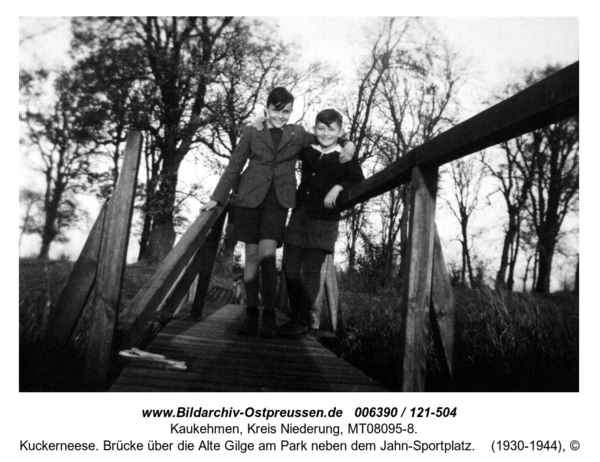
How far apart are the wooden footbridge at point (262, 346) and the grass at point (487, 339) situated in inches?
50.6

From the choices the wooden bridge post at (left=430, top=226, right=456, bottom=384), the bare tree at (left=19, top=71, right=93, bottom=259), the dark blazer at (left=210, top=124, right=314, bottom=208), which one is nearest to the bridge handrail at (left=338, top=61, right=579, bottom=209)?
the wooden bridge post at (left=430, top=226, right=456, bottom=384)

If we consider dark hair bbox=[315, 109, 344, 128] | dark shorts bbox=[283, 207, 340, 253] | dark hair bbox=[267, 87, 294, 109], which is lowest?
dark shorts bbox=[283, 207, 340, 253]

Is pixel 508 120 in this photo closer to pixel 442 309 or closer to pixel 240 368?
pixel 442 309

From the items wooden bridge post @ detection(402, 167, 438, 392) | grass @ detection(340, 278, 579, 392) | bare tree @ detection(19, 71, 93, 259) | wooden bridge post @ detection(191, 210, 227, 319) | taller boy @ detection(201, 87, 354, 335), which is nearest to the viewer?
wooden bridge post @ detection(402, 167, 438, 392)

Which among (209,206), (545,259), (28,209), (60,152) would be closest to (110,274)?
(209,206)

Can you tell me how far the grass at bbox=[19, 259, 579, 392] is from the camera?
11.3 feet

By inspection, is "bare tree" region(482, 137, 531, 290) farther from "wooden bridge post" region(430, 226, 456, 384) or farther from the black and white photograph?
"wooden bridge post" region(430, 226, 456, 384)

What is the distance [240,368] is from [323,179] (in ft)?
3.96

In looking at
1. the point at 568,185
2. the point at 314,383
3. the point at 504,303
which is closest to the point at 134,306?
the point at 314,383

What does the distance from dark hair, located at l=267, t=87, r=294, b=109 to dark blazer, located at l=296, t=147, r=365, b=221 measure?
1.03ft

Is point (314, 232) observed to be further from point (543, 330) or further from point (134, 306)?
point (543, 330)

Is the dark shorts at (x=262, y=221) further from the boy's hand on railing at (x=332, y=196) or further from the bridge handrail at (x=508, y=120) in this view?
the bridge handrail at (x=508, y=120)

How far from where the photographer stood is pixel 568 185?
11922 mm

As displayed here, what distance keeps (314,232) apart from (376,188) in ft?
2.38
